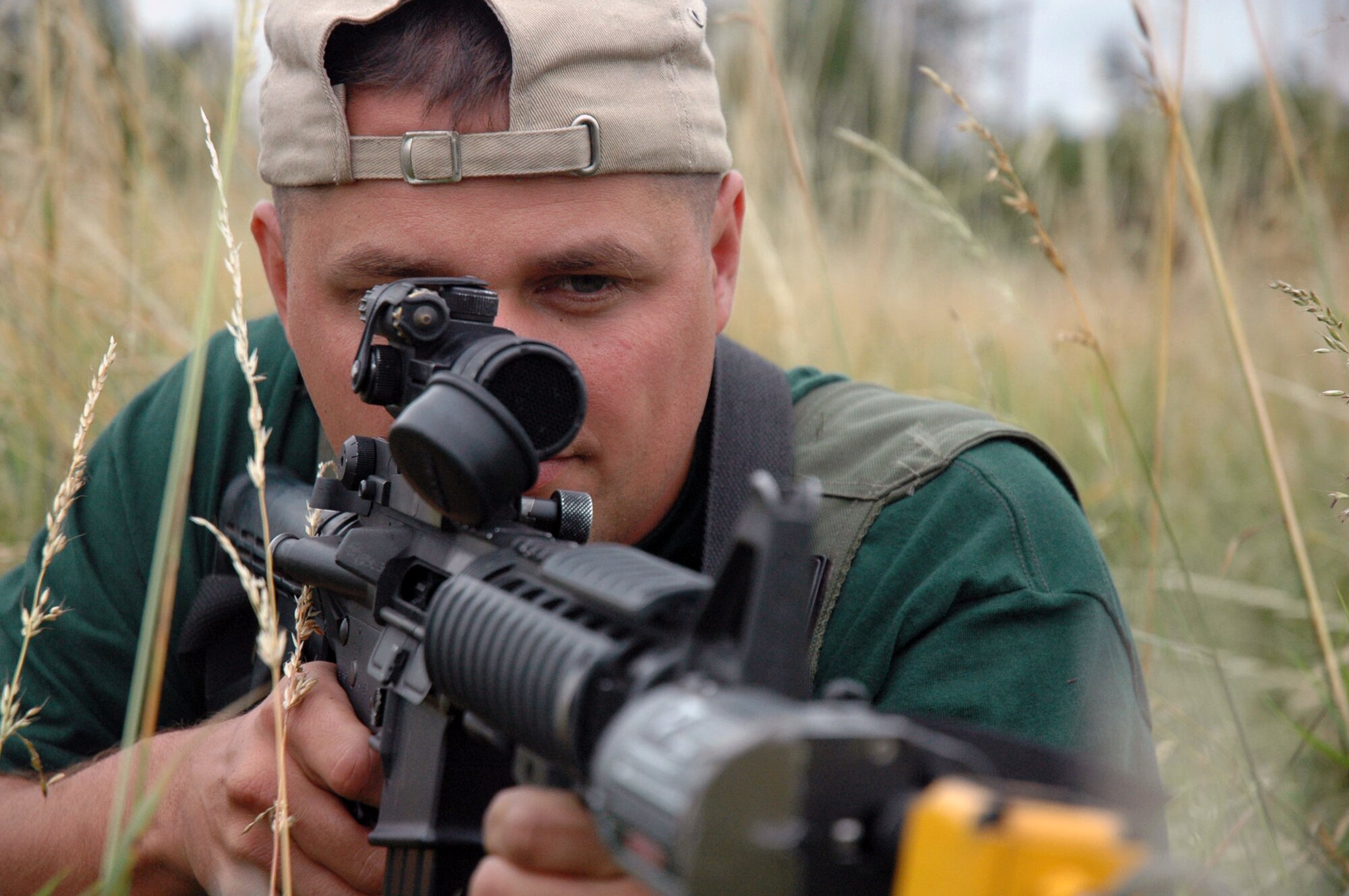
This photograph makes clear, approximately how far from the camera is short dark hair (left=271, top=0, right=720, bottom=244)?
6.15ft

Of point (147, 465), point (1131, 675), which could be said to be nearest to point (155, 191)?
point (147, 465)

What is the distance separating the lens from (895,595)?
1962 millimetres

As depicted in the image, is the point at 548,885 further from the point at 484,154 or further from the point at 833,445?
the point at 833,445

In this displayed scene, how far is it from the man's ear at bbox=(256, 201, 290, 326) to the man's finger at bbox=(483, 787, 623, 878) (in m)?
1.45

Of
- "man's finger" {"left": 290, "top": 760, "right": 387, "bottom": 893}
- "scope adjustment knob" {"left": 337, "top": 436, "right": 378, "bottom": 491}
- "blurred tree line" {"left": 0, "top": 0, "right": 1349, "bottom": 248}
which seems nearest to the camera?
"man's finger" {"left": 290, "top": 760, "right": 387, "bottom": 893}

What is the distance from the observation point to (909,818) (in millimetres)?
856

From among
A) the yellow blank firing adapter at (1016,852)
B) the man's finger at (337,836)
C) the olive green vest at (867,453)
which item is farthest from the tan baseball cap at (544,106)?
the yellow blank firing adapter at (1016,852)

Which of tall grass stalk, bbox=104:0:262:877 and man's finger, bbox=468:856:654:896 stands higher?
tall grass stalk, bbox=104:0:262:877

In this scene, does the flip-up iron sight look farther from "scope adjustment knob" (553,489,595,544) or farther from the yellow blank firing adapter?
the yellow blank firing adapter

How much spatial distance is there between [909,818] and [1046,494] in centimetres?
128

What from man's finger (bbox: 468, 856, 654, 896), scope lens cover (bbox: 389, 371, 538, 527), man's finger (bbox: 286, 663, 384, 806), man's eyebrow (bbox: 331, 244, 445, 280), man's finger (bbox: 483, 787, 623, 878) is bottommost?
man's finger (bbox: 286, 663, 384, 806)

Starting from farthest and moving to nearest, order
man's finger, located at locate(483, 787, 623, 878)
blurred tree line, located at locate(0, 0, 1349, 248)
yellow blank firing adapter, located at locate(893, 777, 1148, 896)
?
blurred tree line, located at locate(0, 0, 1349, 248), man's finger, located at locate(483, 787, 623, 878), yellow blank firing adapter, located at locate(893, 777, 1148, 896)

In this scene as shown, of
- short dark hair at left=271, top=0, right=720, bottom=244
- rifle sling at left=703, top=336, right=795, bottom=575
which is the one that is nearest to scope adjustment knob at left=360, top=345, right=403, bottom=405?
short dark hair at left=271, top=0, right=720, bottom=244

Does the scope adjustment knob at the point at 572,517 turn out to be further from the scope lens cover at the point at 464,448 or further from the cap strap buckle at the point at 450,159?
the cap strap buckle at the point at 450,159
